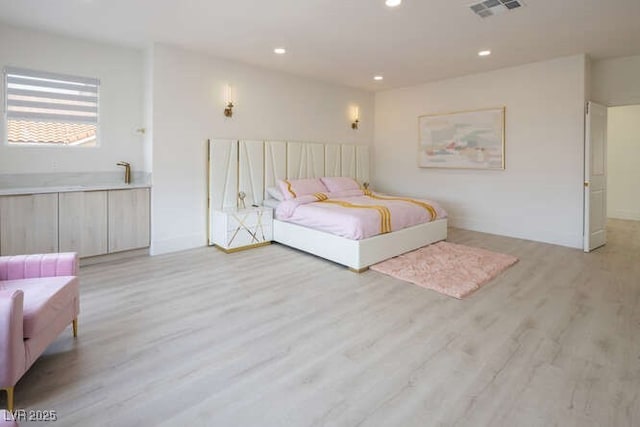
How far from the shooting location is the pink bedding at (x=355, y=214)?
4.04m

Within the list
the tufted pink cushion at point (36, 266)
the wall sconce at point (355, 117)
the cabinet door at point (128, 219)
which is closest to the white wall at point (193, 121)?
the cabinet door at point (128, 219)

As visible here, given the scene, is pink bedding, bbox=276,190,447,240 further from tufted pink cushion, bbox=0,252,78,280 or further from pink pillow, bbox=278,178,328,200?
tufted pink cushion, bbox=0,252,78,280

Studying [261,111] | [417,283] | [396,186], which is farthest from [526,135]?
[261,111]

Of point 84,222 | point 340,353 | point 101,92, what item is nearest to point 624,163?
point 340,353

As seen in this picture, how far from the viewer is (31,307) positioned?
1.90 meters

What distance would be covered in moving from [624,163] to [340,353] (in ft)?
26.7

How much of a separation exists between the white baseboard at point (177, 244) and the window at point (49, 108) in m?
1.48

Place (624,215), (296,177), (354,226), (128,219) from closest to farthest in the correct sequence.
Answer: (354,226)
(128,219)
(296,177)
(624,215)

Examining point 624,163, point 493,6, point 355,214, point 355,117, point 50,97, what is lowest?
point 355,214

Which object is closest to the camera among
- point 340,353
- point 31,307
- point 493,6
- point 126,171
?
point 31,307

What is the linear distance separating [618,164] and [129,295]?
9.11 meters

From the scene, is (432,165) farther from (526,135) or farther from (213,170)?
(213,170)

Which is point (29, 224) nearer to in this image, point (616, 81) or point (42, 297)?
point (42, 297)

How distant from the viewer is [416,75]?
5.86 metres
